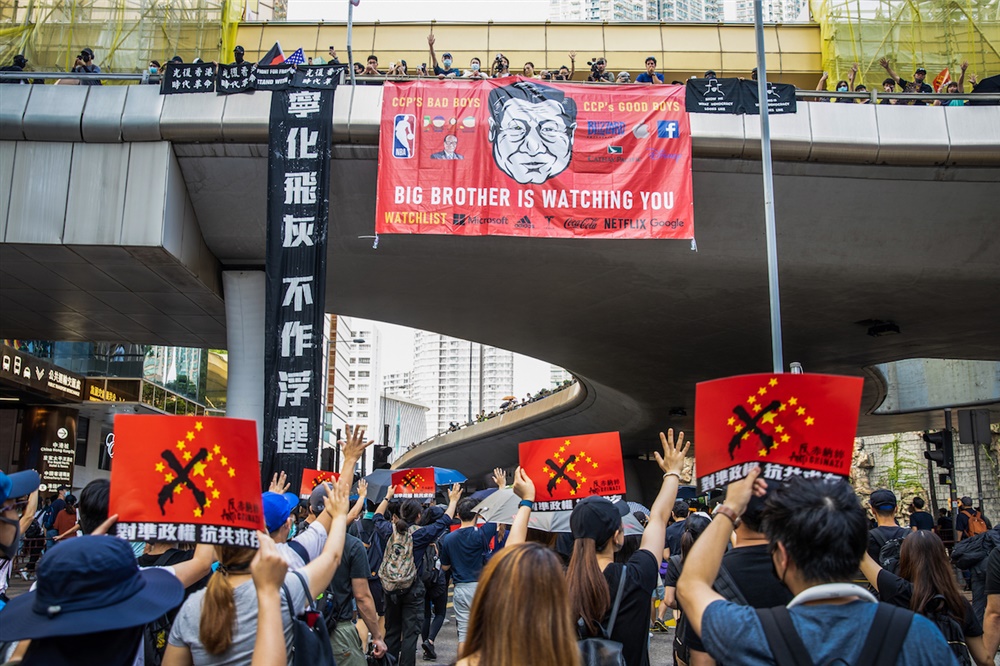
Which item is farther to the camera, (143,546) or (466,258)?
(466,258)

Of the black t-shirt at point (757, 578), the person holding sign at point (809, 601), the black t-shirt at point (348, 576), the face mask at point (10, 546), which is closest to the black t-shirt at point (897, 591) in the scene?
the black t-shirt at point (757, 578)

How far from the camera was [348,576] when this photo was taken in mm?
6699

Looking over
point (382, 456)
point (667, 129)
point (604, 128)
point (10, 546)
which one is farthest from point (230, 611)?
point (382, 456)

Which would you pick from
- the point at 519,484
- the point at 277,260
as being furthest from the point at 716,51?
the point at 519,484

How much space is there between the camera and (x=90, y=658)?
111 inches

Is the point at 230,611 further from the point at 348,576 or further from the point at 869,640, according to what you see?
the point at 348,576

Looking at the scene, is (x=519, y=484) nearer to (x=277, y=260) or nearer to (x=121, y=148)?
(x=277, y=260)

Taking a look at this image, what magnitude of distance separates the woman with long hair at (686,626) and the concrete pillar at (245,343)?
11136mm

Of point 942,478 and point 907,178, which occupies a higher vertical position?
point 907,178

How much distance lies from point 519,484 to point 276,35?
20.7 m

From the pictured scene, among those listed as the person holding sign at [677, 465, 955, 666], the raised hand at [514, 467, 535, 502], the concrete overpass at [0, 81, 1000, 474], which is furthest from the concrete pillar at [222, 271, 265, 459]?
the person holding sign at [677, 465, 955, 666]

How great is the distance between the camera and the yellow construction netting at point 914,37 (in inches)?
750

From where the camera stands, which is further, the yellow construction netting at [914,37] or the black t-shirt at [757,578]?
the yellow construction netting at [914,37]

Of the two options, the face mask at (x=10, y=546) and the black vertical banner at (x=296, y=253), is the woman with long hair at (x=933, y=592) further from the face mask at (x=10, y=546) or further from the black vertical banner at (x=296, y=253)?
the black vertical banner at (x=296, y=253)
